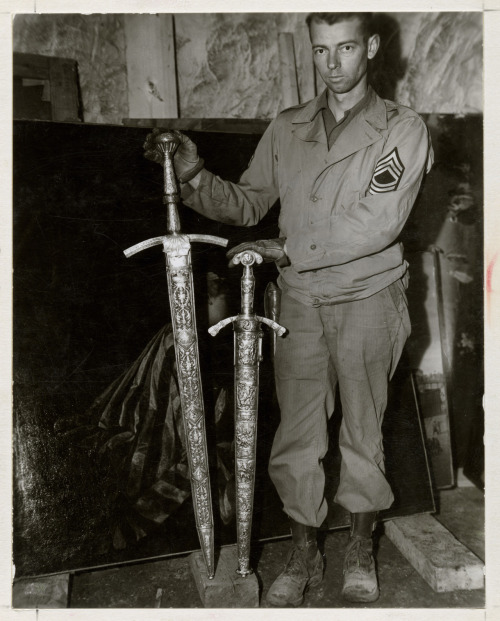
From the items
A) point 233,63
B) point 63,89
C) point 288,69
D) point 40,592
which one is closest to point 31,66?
point 63,89

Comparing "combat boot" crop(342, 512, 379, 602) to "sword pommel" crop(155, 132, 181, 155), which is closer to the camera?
"sword pommel" crop(155, 132, 181, 155)

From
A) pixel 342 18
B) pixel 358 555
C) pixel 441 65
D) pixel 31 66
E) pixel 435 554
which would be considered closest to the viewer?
pixel 342 18

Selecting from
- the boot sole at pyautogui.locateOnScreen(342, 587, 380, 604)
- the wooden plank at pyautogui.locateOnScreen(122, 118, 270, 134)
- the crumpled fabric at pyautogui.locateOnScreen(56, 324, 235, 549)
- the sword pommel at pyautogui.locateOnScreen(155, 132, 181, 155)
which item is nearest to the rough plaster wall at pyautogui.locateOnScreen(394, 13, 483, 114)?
the wooden plank at pyautogui.locateOnScreen(122, 118, 270, 134)

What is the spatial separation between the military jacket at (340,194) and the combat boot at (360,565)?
102 centimetres

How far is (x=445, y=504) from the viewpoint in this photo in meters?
3.70

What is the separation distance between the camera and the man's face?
2.43 meters

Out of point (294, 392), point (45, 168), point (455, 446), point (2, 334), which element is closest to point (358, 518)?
point (294, 392)

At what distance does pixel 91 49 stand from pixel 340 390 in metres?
2.15

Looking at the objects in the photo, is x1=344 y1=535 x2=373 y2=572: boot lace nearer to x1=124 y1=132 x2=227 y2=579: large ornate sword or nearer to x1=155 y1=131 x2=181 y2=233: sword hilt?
x1=124 y1=132 x2=227 y2=579: large ornate sword

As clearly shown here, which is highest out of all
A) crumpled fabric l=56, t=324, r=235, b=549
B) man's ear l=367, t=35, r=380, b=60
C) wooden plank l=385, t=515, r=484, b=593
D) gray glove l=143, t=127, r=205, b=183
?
man's ear l=367, t=35, r=380, b=60

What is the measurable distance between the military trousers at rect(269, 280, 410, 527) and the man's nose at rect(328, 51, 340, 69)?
93 centimetres

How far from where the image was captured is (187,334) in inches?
101

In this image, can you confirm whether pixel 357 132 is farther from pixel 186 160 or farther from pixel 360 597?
pixel 360 597

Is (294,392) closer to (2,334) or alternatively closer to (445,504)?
(2,334)
